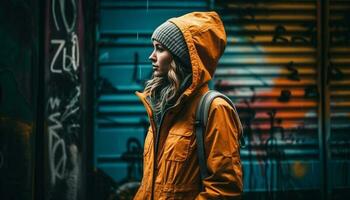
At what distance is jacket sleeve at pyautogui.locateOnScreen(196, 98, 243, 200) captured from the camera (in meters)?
2.63

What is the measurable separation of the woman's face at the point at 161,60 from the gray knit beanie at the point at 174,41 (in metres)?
0.04

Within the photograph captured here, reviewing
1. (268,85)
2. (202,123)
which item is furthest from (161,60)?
(268,85)

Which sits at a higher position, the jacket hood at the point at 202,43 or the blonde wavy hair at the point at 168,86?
the jacket hood at the point at 202,43

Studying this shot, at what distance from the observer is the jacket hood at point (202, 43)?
289 cm

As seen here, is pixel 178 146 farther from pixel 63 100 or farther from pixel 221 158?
pixel 63 100

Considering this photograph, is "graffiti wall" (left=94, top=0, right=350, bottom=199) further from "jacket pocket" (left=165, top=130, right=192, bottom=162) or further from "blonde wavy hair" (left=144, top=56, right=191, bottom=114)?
"jacket pocket" (left=165, top=130, right=192, bottom=162)

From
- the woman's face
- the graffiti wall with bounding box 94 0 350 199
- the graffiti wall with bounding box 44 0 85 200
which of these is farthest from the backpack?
the graffiti wall with bounding box 94 0 350 199

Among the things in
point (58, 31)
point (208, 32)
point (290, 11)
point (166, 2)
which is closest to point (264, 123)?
point (290, 11)

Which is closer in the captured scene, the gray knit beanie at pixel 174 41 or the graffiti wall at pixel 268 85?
the gray knit beanie at pixel 174 41

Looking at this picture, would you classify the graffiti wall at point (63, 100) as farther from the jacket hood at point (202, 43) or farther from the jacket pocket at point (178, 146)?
the jacket pocket at point (178, 146)

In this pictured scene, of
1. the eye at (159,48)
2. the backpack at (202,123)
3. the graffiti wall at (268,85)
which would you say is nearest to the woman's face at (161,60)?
the eye at (159,48)

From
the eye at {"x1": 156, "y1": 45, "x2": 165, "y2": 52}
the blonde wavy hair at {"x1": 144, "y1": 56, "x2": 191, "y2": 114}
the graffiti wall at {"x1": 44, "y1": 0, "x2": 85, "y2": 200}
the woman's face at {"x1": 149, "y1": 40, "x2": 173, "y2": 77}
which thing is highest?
the eye at {"x1": 156, "y1": 45, "x2": 165, "y2": 52}

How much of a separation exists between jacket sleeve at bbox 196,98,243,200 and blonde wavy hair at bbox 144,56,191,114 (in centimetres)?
30

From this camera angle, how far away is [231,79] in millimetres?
6367
